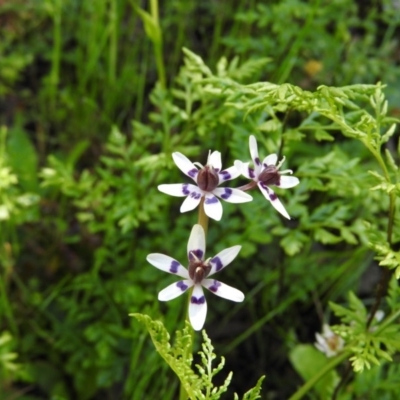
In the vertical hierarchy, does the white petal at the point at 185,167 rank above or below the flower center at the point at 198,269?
above

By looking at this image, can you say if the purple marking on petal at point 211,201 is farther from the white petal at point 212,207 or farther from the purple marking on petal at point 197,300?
the purple marking on petal at point 197,300

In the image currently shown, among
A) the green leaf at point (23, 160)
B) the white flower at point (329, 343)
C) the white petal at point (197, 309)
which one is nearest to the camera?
the white petal at point (197, 309)

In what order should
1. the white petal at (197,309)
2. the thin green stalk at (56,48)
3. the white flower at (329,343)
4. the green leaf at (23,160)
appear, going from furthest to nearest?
the thin green stalk at (56,48) → the green leaf at (23,160) → the white flower at (329,343) → the white petal at (197,309)

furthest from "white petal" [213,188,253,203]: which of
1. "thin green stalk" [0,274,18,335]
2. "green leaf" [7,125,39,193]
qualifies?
"green leaf" [7,125,39,193]

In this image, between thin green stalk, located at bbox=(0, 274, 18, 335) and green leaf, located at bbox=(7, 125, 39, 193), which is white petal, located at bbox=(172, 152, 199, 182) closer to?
thin green stalk, located at bbox=(0, 274, 18, 335)

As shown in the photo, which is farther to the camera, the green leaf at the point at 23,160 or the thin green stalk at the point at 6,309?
the green leaf at the point at 23,160

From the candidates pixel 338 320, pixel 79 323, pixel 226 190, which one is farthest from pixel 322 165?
pixel 79 323

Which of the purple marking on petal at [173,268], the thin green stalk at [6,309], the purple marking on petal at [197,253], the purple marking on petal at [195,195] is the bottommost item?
the thin green stalk at [6,309]

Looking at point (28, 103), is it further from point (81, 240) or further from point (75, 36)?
point (81, 240)

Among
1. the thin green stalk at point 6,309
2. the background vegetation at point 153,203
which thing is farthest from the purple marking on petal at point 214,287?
the thin green stalk at point 6,309
